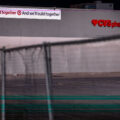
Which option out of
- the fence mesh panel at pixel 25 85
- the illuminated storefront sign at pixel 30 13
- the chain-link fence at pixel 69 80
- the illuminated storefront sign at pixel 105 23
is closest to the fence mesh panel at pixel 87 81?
the chain-link fence at pixel 69 80

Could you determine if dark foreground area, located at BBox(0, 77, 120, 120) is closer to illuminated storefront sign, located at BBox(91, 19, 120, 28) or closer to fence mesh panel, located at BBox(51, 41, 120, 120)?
fence mesh panel, located at BBox(51, 41, 120, 120)

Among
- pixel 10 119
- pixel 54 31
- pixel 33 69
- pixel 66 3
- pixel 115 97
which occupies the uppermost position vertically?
pixel 66 3

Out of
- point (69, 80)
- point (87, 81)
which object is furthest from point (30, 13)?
point (87, 81)

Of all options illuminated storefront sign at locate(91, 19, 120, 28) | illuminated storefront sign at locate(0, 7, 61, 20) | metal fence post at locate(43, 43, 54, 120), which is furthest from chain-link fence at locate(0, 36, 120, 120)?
illuminated storefront sign at locate(91, 19, 120, 28)

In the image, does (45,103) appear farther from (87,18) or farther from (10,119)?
(87,18)

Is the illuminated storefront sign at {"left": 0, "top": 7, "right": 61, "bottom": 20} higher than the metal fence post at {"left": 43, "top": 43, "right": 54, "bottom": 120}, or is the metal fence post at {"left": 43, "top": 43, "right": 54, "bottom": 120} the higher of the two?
the illuminated storefront sign at {"left": 0, "top": 7, "right": 61, "bottom": 20}

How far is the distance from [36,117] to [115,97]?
4.87ft

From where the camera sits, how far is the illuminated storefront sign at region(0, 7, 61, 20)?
28094 mm

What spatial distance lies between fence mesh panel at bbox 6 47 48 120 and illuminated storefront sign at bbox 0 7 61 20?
2246 cm

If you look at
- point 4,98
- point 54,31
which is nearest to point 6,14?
point 54,31

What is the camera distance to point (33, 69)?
208 inches

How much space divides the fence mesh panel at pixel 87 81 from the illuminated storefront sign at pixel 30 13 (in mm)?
23947

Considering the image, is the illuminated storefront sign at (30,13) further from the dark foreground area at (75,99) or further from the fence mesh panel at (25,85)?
the dark foreground area at (75,99)

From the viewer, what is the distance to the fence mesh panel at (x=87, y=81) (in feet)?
13.4
